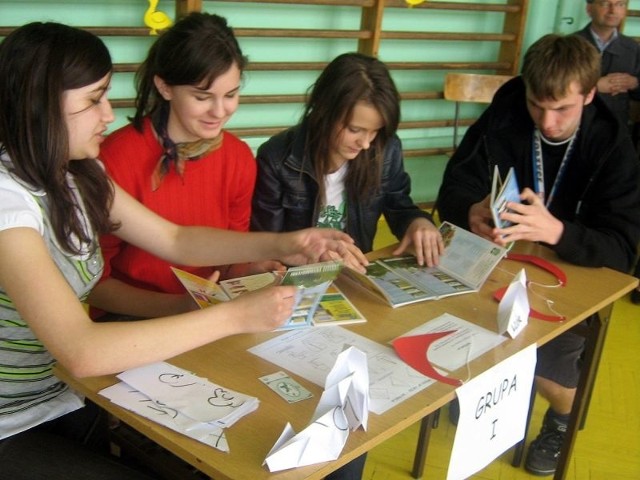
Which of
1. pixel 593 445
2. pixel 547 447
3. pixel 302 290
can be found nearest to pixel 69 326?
pixel 302 290

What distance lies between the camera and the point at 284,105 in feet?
13.0

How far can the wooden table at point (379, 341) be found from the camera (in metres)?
1.05

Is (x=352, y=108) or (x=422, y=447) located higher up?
(x=352, y=108)

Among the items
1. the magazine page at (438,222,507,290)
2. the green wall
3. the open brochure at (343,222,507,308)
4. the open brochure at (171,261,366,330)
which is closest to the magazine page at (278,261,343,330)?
the open brochure at (171,261,366,330)

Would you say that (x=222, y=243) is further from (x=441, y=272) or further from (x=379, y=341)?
(x=441, y=272)

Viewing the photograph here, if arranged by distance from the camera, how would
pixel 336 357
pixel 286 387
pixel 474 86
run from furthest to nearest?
pixel 474 86
pixel 336 357
pixel 286 387

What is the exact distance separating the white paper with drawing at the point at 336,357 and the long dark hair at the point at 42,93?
18.8 inches

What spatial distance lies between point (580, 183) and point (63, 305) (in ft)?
5.18

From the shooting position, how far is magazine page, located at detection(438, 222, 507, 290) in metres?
1.79

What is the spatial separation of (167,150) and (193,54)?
0.81 ft

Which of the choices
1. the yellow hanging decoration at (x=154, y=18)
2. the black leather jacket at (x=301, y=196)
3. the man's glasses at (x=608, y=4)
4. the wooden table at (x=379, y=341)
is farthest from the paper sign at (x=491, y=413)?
the man's glasses at (x=608, y=4)

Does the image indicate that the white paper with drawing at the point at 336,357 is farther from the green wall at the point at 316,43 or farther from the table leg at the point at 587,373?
the green wall at the point at 316,43

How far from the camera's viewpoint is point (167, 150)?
174 centimetres

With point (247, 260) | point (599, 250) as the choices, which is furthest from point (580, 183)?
point (247, 260)
